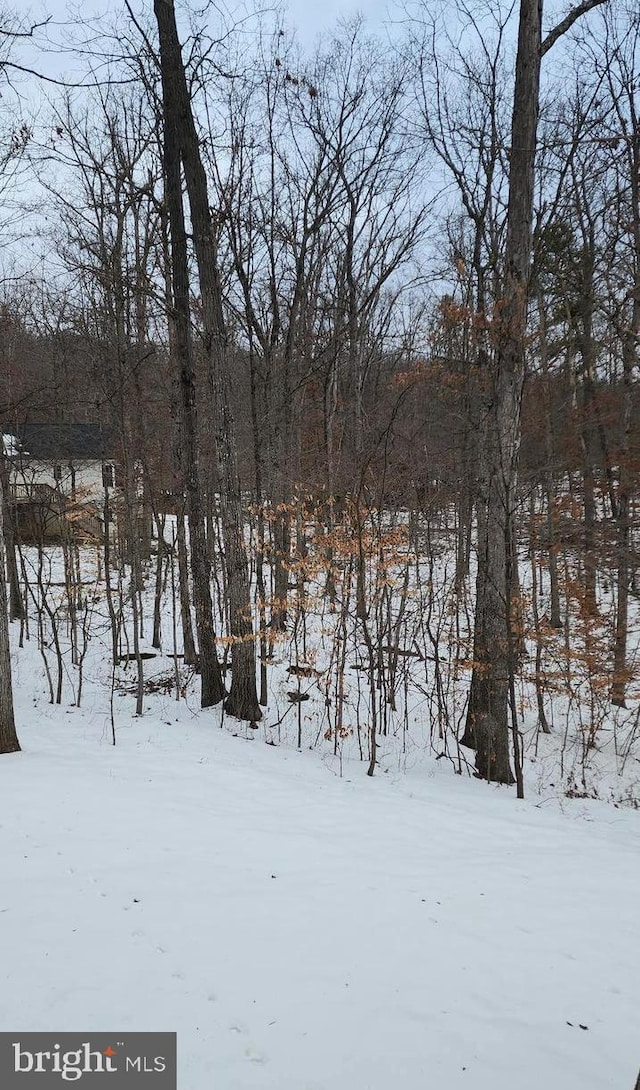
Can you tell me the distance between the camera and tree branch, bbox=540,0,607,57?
22.6ft

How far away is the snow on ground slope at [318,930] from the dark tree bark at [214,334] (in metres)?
2.72

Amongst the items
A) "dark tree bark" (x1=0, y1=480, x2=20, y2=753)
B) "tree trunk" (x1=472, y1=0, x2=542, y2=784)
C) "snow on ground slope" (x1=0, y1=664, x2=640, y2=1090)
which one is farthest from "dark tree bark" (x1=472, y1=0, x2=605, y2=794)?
"dark tree bark" (x1=0, y1=480, x2=20, y2=753)

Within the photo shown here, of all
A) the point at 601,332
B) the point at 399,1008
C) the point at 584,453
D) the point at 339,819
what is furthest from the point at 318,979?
the point at 601,332

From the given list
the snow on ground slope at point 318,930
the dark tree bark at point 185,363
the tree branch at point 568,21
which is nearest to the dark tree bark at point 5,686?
the snow on ground slope at point 318,930

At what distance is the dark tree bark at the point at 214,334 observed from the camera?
8.36 metres

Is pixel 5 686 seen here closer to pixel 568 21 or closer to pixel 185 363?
pixel 185 363

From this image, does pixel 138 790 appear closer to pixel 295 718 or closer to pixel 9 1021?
pixel 9 1021

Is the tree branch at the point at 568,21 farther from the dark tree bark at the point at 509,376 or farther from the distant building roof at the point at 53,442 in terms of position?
the distant building roof at the point at 53,442

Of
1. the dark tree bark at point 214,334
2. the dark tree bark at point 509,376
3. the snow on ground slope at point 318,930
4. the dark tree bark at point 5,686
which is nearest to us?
the snow on ground slope at point 318,930

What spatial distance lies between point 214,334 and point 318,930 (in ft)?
24.6

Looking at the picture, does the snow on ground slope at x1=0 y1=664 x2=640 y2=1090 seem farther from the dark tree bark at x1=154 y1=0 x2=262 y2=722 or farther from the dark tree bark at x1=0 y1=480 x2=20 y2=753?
the dark tree bark at x1=154 y1=0 x2=262 y2=722

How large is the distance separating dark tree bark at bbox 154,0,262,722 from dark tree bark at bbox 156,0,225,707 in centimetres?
3

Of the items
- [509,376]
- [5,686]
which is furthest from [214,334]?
[5,686]

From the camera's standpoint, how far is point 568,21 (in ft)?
22.8
